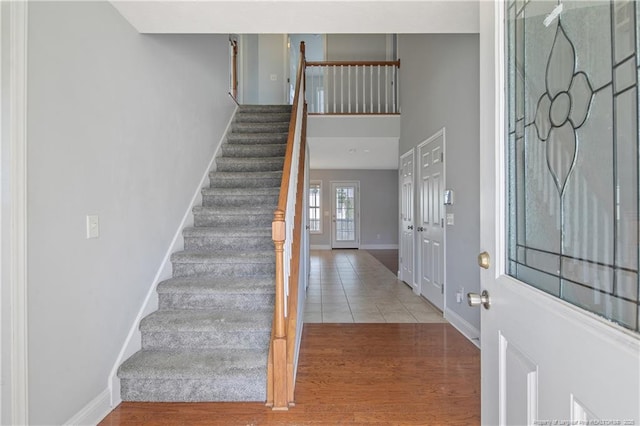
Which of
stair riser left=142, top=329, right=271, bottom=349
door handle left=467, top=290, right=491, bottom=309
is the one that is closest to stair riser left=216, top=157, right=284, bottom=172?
stair riser left=142, top=329, right=271, bottom=349

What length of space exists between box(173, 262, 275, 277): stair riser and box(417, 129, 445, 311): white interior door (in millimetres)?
1983

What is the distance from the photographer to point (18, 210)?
129 cm

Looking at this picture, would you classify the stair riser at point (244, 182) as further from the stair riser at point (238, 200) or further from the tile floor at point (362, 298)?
the tile floor at point (362, 298)

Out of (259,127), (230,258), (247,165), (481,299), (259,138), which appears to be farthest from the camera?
(259,127)

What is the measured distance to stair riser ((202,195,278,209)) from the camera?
131 inches

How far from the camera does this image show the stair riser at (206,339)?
2.16 m

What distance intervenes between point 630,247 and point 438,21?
71.2 inches

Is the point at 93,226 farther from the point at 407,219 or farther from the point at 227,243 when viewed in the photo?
the point at 407,219

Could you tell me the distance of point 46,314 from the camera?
4.75 feet

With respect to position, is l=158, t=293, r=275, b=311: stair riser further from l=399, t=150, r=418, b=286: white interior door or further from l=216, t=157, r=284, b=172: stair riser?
l=399, t=150, r=418, b=286: white interior door

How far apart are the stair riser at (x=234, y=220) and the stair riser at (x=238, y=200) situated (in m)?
0.23

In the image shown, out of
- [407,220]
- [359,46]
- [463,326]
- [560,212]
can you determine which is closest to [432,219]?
[407,220]

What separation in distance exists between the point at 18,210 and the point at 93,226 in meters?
0.47

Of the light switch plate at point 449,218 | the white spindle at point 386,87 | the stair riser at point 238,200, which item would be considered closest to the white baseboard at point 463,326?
the light switch plate at point 449,218
